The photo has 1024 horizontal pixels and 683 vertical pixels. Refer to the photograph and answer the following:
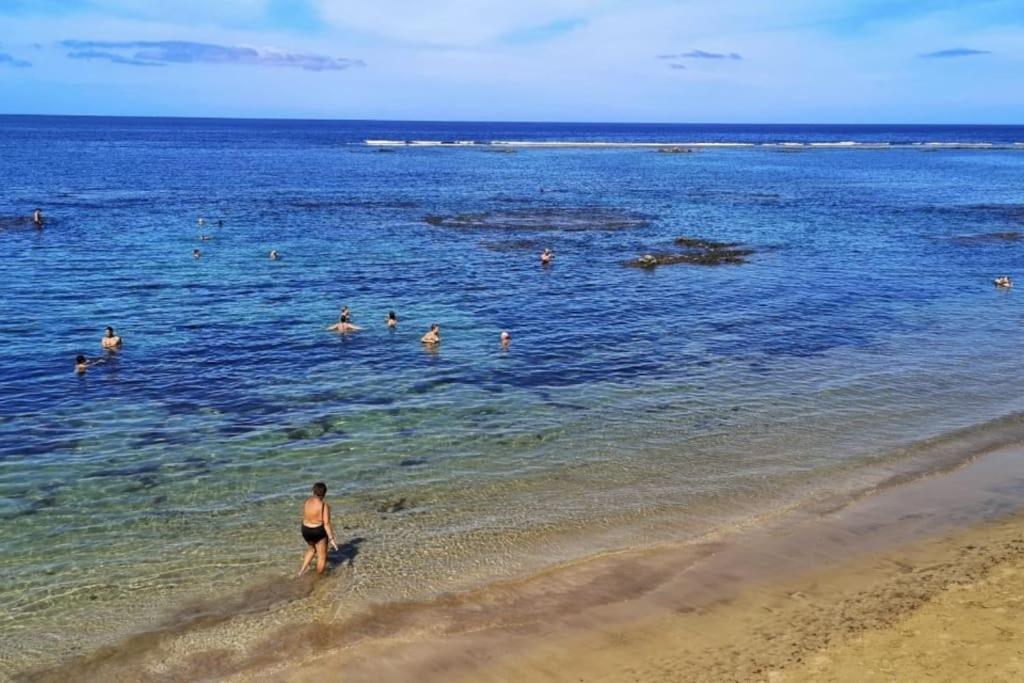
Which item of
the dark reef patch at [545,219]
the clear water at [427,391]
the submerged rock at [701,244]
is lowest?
the clear water at [427,391]

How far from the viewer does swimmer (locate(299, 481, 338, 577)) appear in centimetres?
1574

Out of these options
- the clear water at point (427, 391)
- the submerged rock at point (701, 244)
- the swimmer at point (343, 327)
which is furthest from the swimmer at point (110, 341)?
the submerged rock at point (701, 244)

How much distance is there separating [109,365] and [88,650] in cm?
1643

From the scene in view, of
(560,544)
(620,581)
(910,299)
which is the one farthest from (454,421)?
(910,299)

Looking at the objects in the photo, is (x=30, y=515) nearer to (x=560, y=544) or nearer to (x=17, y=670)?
(x=17, y=670)

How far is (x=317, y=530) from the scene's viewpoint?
15.8 meters

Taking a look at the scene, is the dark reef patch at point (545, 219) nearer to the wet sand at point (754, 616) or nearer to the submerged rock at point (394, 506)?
the submerged rock at point (394, 506)

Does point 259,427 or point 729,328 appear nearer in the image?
point 259,427

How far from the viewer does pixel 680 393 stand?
2612 centimetres

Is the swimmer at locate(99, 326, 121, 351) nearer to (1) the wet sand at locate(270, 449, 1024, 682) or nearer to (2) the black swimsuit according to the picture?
(2) the black swimsuit

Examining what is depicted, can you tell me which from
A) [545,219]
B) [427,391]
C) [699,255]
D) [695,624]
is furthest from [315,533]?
[545,219]

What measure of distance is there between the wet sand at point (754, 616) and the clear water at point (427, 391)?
1.25m

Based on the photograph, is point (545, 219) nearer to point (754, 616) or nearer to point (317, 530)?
point (317, 530)

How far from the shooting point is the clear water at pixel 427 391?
16.9 meters
